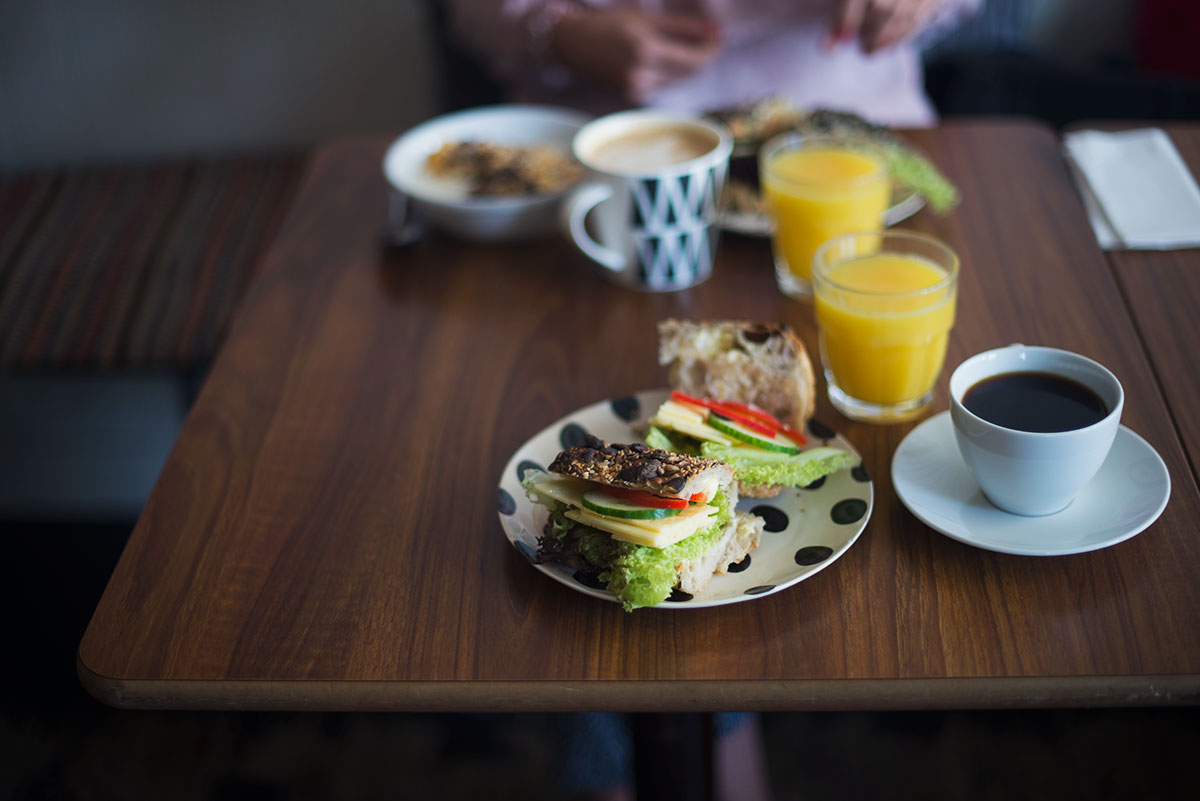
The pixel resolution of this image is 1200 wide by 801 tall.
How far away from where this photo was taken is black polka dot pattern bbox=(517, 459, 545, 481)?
91cm

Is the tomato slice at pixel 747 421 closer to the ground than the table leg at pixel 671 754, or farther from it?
farther from it

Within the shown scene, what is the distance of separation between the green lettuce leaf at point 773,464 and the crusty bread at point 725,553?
0.04 metres

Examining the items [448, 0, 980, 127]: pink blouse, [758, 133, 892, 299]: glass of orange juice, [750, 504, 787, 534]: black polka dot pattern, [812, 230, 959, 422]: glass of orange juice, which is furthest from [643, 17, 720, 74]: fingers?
[750, 504, 787, 534]: black polka dot pattern

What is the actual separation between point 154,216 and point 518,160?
1.19 m

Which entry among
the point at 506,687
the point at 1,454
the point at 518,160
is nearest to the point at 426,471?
the point at 506,687

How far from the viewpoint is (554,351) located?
1159mm

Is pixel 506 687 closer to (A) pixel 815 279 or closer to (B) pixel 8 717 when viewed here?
(A) pixel 815 279

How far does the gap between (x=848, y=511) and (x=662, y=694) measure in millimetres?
234

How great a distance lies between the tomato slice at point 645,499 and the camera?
77cm

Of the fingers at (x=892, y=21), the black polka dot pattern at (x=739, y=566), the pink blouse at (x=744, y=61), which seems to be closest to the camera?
the black polka dot pattern at (x=739, y=566)

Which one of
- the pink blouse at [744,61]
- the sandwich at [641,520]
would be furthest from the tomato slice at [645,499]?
the pink blouse at [744,61]

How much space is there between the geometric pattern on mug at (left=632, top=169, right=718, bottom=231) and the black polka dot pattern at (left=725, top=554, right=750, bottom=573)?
510mm

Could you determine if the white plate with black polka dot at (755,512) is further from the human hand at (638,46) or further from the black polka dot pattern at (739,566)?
the human hand at (638,46)

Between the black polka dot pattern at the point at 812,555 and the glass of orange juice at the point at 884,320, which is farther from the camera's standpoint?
the glass of orange juice at the point at 884,320
